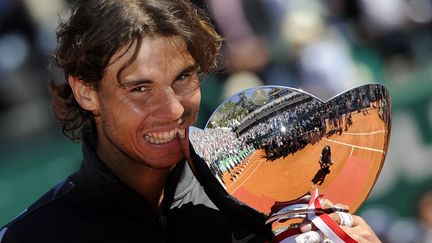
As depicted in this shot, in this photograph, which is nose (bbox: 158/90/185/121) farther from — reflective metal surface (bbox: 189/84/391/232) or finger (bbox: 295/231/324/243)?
finger (bbox: 295/231/324/243)

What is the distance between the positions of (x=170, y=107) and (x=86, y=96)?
0.27 meters

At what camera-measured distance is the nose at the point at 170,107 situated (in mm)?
1778

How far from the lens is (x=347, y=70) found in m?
4.57

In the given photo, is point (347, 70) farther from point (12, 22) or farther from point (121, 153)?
point (121, 153)

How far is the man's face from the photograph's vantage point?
5.85ft

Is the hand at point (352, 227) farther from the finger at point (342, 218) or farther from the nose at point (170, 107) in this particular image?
the nose at point (170, 107)

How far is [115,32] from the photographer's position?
1874 mm

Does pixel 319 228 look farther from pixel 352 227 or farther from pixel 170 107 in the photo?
pixel 170 107

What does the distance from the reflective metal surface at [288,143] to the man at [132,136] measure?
19cm

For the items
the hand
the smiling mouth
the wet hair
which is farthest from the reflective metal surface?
the wet hair

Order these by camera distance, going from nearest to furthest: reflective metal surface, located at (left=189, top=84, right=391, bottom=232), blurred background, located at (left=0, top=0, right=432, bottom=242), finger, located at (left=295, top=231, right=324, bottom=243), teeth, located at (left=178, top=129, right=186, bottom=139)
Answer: finger, located at (left=295, top=231, right=324, bottom=243), reflective metal surface, located at (left=189, top=84, right=391, bottom=232), teeth, located at (left=178, top=129, right=186, bottom=139), blurred background, located at (left=0, top=0, right=432, bottom=242)

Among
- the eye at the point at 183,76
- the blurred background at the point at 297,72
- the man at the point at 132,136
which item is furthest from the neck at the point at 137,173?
the blurred background at the point at 297,72

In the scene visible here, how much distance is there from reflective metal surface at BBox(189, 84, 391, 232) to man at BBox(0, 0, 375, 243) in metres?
0.19

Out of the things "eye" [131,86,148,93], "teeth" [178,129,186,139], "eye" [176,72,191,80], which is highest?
"eye" [176,72,191,80]
